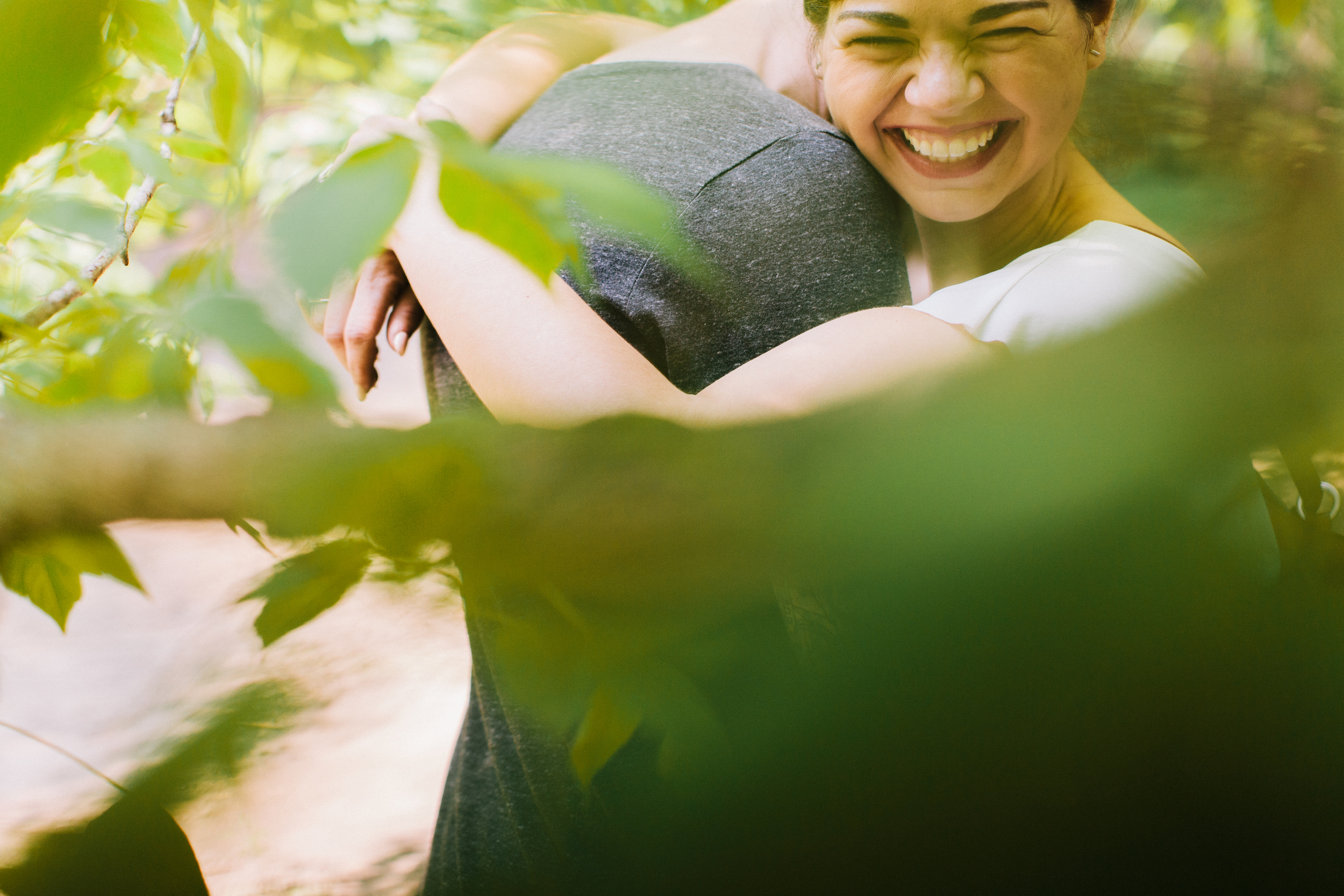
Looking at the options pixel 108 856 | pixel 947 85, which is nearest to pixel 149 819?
pixel 108 856

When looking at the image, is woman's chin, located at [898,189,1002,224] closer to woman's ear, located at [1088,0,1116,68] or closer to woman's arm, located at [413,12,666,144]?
woman's ear, located at [1088,0,1116,68]

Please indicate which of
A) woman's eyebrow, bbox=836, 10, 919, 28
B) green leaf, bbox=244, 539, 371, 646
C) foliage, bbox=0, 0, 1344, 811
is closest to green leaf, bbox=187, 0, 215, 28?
foliage, bbox=0, 0, 1344, 811

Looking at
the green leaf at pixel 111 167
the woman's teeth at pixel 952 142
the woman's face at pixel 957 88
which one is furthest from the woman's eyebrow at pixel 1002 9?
the green leaf at pixel 111 167

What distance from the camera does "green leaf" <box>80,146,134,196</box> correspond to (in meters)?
0.55

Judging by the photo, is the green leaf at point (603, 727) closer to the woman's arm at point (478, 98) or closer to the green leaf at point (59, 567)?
the green leaf at point (59, 567)

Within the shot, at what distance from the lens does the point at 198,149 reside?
1.78 ft

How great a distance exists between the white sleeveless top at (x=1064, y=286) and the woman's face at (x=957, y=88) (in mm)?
102

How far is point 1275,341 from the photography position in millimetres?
195

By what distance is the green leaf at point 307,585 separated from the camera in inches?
9.2

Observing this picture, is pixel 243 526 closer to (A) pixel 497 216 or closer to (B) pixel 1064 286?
(A) pixel 497 216

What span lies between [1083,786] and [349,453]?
39 centimetres

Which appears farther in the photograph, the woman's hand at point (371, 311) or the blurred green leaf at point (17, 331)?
the woman's hand at point (371, 311)

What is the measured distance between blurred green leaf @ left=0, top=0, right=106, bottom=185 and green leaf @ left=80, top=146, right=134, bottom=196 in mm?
424

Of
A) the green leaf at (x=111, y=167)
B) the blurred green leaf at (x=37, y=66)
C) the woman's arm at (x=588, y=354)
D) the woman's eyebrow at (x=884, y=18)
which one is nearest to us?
the blurred green leaf at (x=37, y=66)
